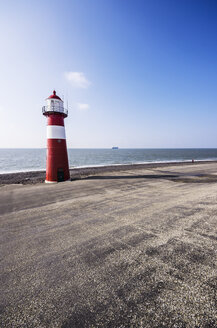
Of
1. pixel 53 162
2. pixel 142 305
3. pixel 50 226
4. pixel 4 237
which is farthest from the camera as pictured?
pixel 53 162

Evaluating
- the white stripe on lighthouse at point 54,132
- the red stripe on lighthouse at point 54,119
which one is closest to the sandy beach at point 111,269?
the white stripe on lighthouse at point 54,132

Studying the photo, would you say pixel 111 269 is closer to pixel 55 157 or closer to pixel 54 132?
pixel 55 157

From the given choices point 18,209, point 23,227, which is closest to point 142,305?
point 23,227

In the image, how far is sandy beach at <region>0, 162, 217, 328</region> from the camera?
224 cm

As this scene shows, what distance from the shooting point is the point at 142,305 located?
2355mm

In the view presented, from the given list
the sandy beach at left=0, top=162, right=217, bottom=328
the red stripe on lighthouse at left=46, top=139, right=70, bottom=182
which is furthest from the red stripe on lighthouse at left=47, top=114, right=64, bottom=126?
the sandy beach at left=0, top=162, right=217, bottom=328

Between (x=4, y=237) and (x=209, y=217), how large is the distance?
6801mm

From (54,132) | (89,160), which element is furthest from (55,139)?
(89,160)

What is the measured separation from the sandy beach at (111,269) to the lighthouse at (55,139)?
884cm

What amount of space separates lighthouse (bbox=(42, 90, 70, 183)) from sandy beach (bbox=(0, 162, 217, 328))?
8835mm

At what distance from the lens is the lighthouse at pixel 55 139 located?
13.8 meters

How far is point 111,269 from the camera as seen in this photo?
10.3ft

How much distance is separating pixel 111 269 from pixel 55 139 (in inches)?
510

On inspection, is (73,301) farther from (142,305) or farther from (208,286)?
(208,286)
